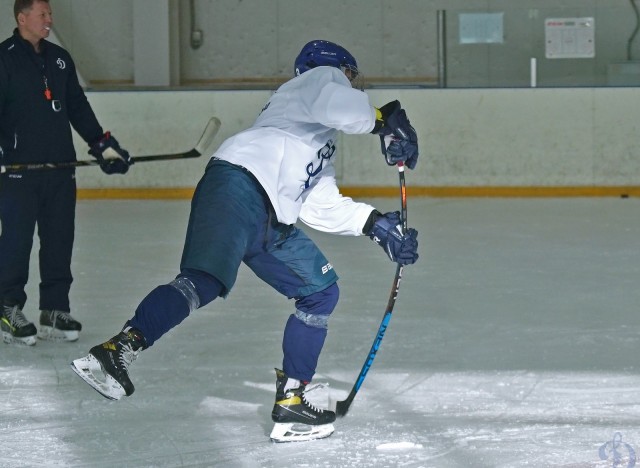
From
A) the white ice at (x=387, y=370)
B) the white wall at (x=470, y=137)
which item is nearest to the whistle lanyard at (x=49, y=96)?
the white ice at (x=387, y=370)

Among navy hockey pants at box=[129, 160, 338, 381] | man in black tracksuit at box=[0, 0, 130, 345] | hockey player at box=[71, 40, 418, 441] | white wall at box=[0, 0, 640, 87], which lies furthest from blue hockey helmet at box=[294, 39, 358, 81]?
white wall at box=[0, 0, 640, 87]

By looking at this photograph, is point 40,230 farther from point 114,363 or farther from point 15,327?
point 114,363

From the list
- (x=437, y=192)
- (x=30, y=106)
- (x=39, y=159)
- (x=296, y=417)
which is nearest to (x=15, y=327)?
(x=39, y=159)

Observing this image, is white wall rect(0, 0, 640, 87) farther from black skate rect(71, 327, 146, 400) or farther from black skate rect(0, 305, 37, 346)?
black skate rect(71, 327, 146, 400)

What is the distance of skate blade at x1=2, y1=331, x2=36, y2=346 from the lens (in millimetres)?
4133

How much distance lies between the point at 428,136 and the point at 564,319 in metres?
4.41

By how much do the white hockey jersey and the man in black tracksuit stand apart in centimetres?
134

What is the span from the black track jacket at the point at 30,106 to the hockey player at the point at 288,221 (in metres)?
1.35

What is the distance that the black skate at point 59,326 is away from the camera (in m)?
4.20

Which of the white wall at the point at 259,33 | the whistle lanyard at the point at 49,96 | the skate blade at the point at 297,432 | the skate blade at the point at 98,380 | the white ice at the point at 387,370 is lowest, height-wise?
the white ice at the point at 387,370

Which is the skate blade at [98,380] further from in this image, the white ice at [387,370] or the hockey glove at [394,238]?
the hockey glove at [394,238]

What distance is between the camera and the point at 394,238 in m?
3.01

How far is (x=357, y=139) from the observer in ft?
28.6

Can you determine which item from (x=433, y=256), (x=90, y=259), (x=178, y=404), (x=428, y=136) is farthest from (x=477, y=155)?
(x=178, y=404)
